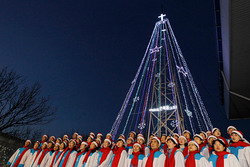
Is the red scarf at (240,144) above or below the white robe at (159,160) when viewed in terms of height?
above

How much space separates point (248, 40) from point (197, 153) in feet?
19.3

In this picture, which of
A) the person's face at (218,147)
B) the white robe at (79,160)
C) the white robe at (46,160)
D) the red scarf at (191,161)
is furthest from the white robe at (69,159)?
the person's face at (218,147)

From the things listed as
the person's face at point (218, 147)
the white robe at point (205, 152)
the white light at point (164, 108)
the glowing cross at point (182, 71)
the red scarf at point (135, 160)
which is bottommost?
the red scarf at point (135, 160)

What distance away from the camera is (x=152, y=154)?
605 cm

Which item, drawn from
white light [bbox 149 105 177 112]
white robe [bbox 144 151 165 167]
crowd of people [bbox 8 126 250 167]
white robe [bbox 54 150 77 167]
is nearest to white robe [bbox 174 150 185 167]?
crowd of people [bbox 8 126 250 167]

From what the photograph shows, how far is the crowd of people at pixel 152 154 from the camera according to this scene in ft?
16.4

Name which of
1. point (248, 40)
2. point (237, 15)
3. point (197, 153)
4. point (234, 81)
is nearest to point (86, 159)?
point (197, 153)

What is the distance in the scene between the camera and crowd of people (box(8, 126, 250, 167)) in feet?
16.4

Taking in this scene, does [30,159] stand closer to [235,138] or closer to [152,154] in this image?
[152,154]

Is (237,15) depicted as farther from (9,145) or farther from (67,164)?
(9,145)

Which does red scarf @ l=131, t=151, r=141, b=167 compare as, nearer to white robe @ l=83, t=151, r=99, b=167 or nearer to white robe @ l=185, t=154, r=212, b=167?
white robe @ l=83, t=151, r=99, b=167

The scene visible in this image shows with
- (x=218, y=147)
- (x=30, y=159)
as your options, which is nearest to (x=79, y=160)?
(x=30, y=159)

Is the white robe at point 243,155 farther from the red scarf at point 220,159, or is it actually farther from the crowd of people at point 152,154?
the red scarf at point 220,159

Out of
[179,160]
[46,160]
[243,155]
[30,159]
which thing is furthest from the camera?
[30,159]
